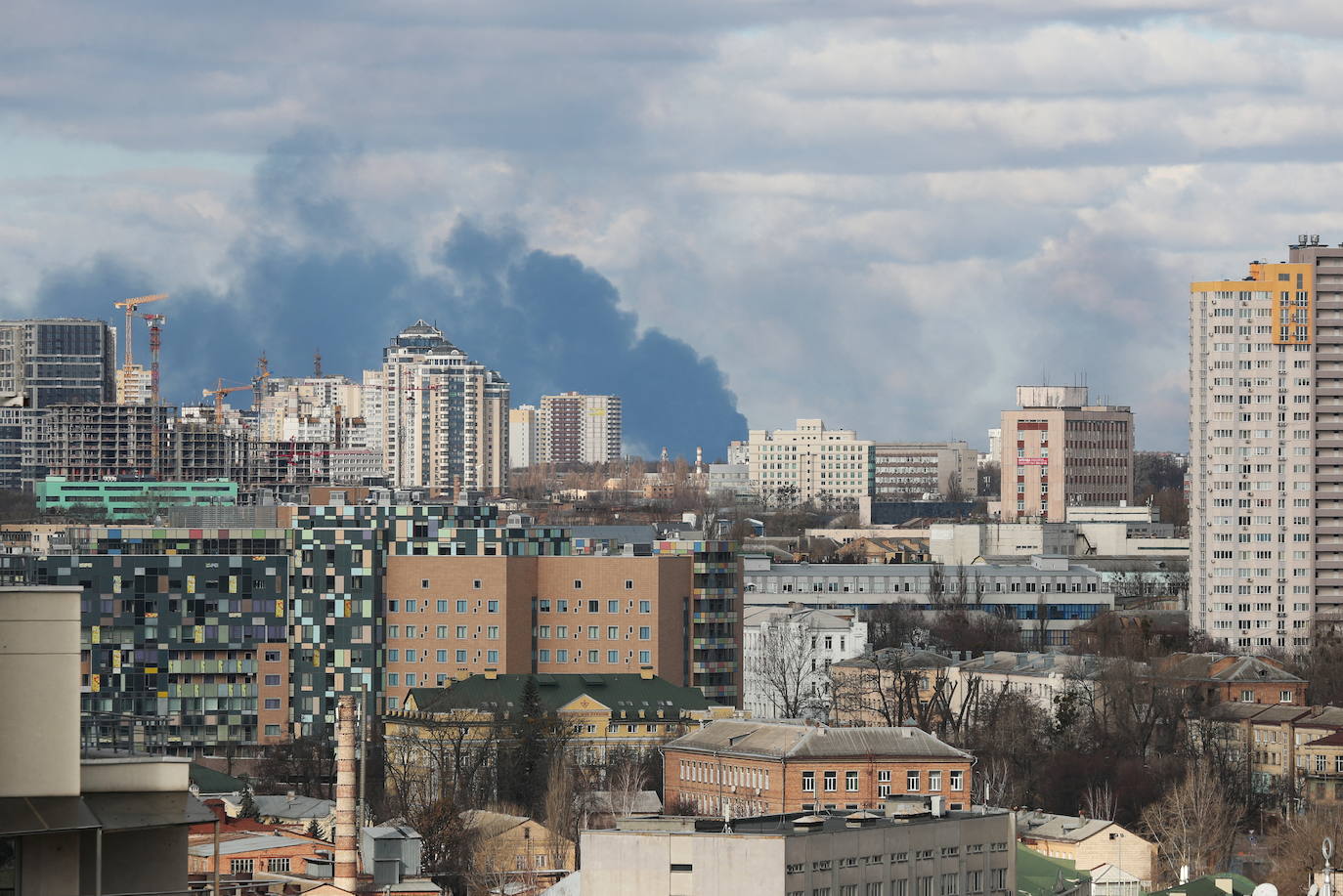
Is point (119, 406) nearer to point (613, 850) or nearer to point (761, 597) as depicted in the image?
point (761, 597)

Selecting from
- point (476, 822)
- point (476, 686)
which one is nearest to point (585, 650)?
point (476, 686)

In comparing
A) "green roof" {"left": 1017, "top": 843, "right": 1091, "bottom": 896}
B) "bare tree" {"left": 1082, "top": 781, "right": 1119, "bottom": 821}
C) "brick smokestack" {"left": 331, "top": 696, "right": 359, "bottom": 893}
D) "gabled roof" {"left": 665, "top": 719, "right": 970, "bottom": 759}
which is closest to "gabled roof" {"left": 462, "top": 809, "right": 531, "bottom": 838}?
"gabled roof" {"left": 665, "top": 719, "right": 970, "bottom": 759}

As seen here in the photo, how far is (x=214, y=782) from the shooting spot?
4981 cm

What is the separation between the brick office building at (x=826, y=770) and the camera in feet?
164

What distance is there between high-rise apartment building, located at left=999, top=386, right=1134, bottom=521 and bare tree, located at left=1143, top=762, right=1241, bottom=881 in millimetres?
83962

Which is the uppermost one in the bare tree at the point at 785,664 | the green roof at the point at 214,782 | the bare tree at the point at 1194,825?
the bare tree at the point at 785,664

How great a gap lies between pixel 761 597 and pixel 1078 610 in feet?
37.4

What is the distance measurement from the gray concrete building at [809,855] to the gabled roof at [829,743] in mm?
12845

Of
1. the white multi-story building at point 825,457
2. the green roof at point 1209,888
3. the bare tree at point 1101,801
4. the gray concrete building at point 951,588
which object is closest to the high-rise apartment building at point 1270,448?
the gray concrete building at point 951,588

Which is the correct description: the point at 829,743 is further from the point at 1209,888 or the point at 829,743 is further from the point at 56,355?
the point at 56,355

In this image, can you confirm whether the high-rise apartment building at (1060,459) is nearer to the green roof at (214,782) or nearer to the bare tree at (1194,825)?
the bare tree at (1194,825)

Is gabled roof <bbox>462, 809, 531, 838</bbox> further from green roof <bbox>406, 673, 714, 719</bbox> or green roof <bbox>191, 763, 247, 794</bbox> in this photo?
green roof <bbox>406, 673, 714, 719</bbox>

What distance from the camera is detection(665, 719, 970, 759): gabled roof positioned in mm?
50594

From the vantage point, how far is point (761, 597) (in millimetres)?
95562
